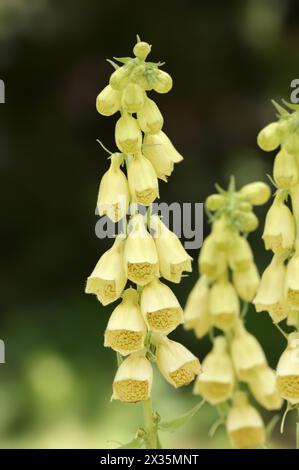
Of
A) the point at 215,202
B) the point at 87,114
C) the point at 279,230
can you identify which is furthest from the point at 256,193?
the point at 87,114

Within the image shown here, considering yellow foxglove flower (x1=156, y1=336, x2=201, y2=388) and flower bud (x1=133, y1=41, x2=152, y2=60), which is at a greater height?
flower bud (x1=133, y1=41, x2=152, y2=60)

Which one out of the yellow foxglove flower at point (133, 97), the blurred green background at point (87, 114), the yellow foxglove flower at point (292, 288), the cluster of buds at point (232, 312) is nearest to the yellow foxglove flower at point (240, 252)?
the cluster of buds at point (232, 312)

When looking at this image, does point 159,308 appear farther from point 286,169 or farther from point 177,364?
point 286,169

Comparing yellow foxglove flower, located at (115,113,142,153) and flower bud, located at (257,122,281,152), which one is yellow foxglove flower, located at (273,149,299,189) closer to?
flower bud, located at (257,122,281,152)

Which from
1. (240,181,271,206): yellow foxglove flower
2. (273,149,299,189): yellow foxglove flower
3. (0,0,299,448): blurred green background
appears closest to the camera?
(240,181,271,206): yellow foxglove flower

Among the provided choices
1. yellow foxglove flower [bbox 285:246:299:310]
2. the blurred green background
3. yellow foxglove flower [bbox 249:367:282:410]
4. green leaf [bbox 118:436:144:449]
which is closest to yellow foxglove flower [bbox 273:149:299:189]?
yellow foxglove flower [bbox 285:246:299:310]

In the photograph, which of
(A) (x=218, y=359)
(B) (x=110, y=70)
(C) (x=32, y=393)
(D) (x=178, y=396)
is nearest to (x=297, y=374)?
(A) (x=218, y=359)
